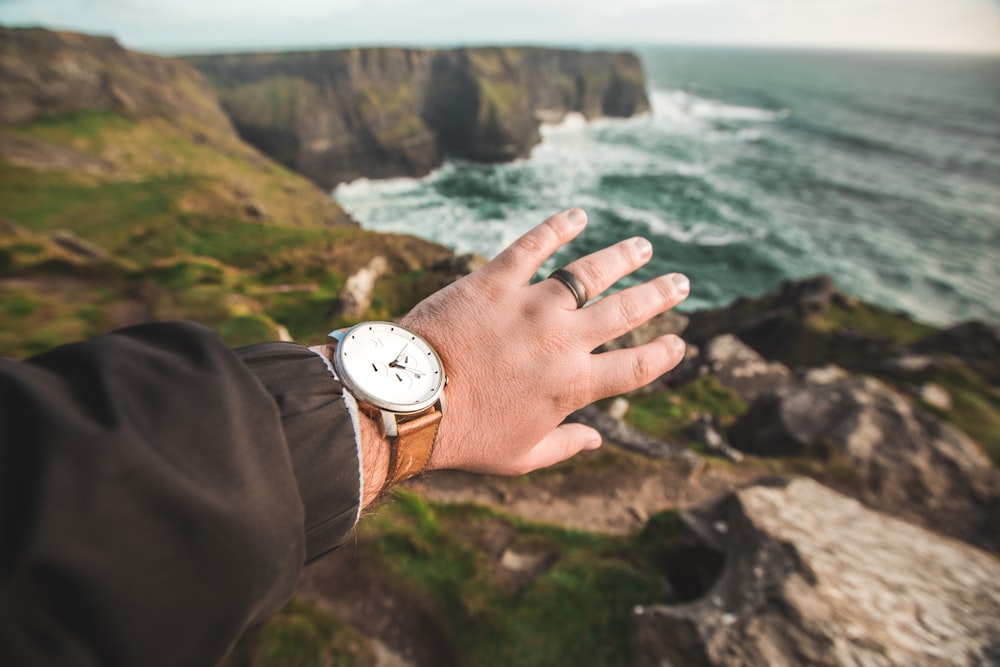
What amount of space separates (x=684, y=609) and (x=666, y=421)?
8.81 meters

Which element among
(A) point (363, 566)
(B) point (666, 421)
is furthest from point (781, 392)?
(A) point (363, 566)

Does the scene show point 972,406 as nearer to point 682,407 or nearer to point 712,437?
point 682,407

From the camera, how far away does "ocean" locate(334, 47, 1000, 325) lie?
1423 inches

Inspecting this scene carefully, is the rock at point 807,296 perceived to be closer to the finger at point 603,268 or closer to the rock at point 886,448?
the rock at point 886,448

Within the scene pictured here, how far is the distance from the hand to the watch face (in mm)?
222

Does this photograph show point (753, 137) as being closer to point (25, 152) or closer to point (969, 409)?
point (969, 409)

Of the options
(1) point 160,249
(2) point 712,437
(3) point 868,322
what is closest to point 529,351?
(2) point 712,437

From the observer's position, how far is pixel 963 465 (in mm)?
10188

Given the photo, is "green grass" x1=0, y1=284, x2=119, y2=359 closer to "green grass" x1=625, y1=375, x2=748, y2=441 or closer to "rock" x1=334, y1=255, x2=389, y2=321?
"rock" x1=334, y1=255, x2=389, y2=321

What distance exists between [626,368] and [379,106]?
3035 inches

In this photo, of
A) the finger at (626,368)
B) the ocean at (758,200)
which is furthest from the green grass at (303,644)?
the ocean at (758,200)

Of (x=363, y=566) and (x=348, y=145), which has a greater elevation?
(x=363, y=566)

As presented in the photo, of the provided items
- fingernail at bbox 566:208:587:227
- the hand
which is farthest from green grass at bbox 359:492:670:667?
fingernail at bbox 566:208:587:227

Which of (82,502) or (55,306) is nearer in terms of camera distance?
(82,502)
